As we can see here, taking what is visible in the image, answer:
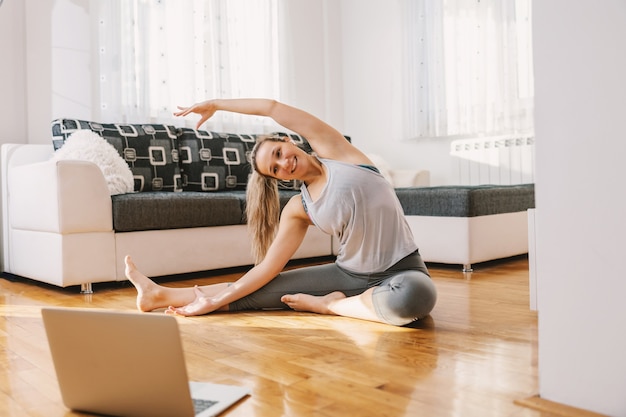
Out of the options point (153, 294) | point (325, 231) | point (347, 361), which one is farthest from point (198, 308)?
point (347, 361)

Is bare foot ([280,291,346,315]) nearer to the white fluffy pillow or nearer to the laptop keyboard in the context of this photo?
the laptop keyboard

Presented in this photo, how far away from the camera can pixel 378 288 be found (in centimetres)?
188

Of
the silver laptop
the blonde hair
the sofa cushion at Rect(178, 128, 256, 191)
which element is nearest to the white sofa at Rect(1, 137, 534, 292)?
the sofa cushion at Rect(178, 128, 256, 191)

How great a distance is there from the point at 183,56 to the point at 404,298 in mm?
3250

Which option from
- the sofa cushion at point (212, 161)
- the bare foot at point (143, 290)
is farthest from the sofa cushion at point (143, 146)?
the bare foot at point (143, 290)

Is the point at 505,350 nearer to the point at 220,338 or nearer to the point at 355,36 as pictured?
the point at 220,338

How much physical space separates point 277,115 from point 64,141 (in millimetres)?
1765

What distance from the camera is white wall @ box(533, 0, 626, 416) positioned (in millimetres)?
983

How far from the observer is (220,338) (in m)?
1.75

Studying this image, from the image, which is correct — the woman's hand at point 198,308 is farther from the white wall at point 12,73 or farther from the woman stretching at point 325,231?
the white wall at point 12,73

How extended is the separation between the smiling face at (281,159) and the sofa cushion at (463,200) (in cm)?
150

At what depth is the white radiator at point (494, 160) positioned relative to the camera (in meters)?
4.23

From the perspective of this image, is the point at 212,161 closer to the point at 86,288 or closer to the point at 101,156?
the point at 101,156

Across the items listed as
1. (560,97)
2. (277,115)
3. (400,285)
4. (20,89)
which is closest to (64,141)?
(20,89)
